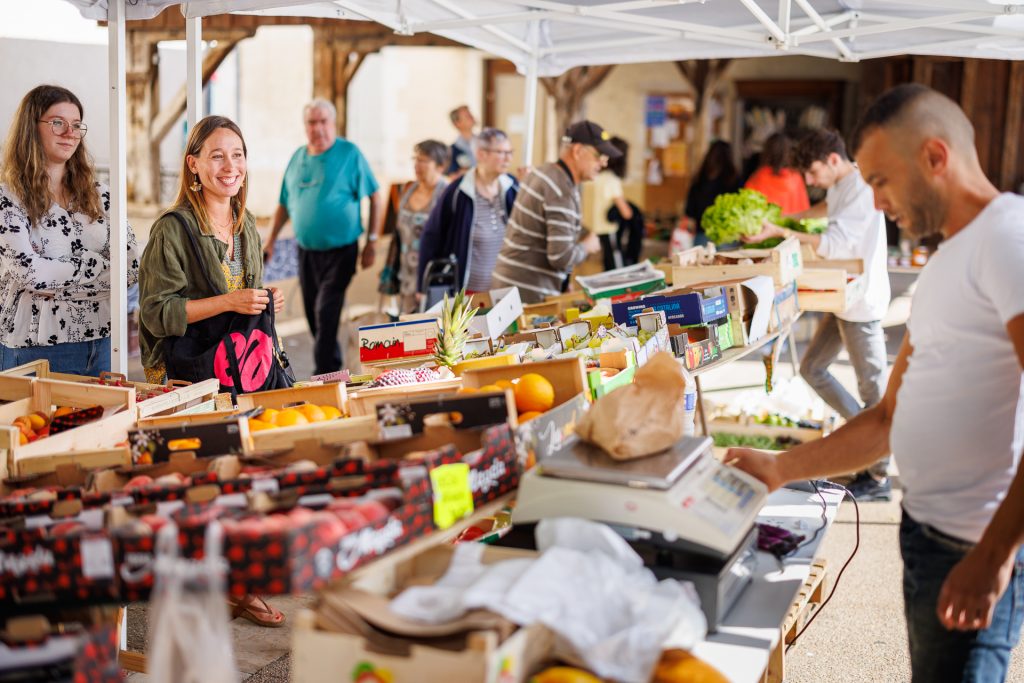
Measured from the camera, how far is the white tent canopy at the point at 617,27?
391 centimetres

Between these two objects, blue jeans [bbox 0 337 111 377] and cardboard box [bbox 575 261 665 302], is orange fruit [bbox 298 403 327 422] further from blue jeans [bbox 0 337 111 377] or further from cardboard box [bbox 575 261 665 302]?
cardboard box [bbox 575 261 665 302]

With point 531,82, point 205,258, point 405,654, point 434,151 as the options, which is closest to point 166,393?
point 205,258

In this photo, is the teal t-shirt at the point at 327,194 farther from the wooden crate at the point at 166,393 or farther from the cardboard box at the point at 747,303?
the wooden crate at the point at 166,393

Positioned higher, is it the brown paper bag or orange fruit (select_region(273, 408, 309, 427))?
the brown paper bag

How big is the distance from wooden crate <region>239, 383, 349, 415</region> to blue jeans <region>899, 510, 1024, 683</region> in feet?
4.96

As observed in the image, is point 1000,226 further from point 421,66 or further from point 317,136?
point 421,66

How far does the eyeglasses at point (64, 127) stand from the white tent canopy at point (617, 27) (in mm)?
273

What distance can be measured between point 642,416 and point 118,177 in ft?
7.82

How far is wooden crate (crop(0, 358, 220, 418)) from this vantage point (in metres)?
3.16

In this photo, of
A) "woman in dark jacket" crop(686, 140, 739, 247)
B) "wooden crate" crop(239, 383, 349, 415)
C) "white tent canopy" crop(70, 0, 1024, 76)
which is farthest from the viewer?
"woman in dark jacket" crop(686, 140, 739, 247)

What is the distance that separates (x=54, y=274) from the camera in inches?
157

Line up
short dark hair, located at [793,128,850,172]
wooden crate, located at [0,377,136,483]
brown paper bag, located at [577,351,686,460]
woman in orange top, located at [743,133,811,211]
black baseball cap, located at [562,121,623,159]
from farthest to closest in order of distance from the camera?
woman in orange top, located at [743,133,811,211] → short dark hair, located at [793,128,850,172] → black baseball cap, located at [562,121,623,159] → wooden crate, located at [0,377,136,483] → brown paper bag, located at [577,351,686,460]

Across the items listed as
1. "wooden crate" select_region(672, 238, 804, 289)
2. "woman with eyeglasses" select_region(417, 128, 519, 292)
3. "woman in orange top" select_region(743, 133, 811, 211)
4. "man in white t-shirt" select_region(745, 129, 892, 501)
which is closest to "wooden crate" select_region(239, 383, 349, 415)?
"wooden crate" select_region(672, 238, 804, 289)

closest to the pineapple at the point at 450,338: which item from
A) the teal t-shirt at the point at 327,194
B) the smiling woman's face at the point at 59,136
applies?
the smiling woman's face at the point at 59,136
